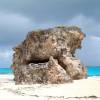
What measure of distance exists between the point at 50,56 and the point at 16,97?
6844mm

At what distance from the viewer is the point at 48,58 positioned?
1956 centimetres

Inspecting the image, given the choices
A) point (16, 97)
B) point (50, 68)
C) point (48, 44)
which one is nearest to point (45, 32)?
point (48, 44)

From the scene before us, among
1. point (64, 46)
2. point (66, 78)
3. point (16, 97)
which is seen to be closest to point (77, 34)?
point (64, 46)

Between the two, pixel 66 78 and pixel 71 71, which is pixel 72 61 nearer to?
pixel 71 71

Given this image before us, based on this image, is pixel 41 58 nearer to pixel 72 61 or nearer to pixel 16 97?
pixel 72 61

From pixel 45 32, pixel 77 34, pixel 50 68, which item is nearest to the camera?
pixel 50 68

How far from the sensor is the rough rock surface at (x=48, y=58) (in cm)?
1838

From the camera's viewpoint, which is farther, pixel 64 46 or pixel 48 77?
pixel 64 46

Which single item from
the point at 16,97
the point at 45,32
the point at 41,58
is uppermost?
the point at 45,32

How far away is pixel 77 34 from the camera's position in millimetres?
20734

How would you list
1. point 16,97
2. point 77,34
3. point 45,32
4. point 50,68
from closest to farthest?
point 16,97, point 50,68, point 45,32, point 77,34

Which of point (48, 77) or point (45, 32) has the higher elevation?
point (45, 32)

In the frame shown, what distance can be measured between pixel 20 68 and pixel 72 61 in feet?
9.09

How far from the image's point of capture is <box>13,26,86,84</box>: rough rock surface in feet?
60.3
